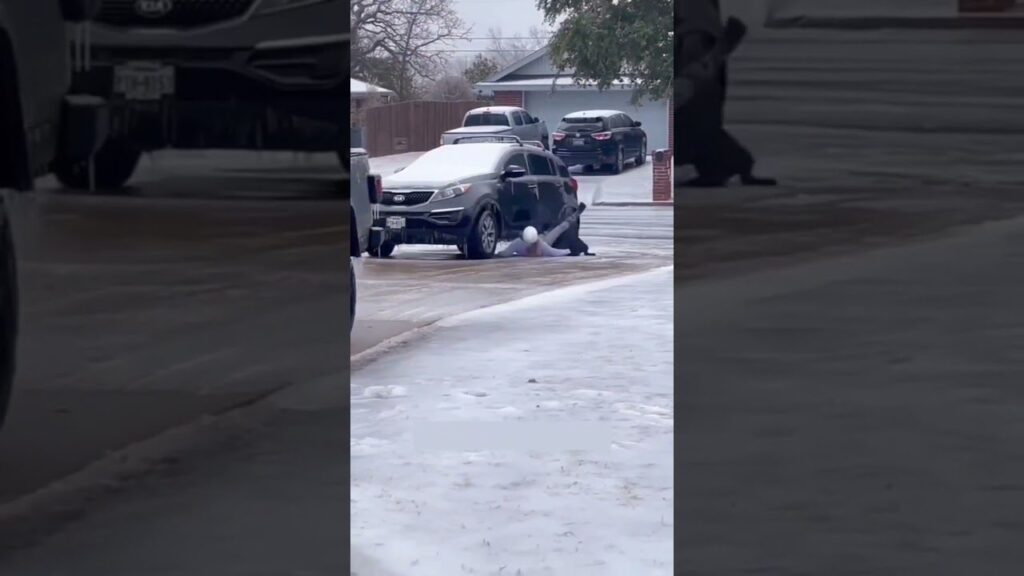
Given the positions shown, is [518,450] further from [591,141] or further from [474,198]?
[591,141]

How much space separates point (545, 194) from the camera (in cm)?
2056

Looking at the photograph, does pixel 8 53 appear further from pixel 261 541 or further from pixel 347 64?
pixel 261 541

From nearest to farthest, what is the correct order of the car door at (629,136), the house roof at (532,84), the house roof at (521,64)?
the car door at (629,136)
the house roof at (532,84)
the house roof at (521,64)

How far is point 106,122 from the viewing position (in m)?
4.59

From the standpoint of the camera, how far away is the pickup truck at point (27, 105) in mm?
4492

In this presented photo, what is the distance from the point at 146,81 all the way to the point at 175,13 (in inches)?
9.0

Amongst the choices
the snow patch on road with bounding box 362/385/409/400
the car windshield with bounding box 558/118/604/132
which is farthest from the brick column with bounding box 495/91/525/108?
the snow patch on road with bounding box 362/385/409/400

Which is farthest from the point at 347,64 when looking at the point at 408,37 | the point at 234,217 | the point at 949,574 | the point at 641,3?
the point at 408,37

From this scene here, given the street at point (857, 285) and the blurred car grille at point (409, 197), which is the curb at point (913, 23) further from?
the blurred car grille at point (409, 197)

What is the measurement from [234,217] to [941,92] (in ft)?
7.09

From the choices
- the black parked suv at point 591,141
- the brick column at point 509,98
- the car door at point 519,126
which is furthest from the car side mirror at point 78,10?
the brick column at point 509,98

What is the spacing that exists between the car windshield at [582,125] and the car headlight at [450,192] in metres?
19.7

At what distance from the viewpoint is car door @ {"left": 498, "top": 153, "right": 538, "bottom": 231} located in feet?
65.7

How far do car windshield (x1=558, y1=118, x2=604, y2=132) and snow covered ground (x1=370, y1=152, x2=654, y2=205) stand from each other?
124cm
